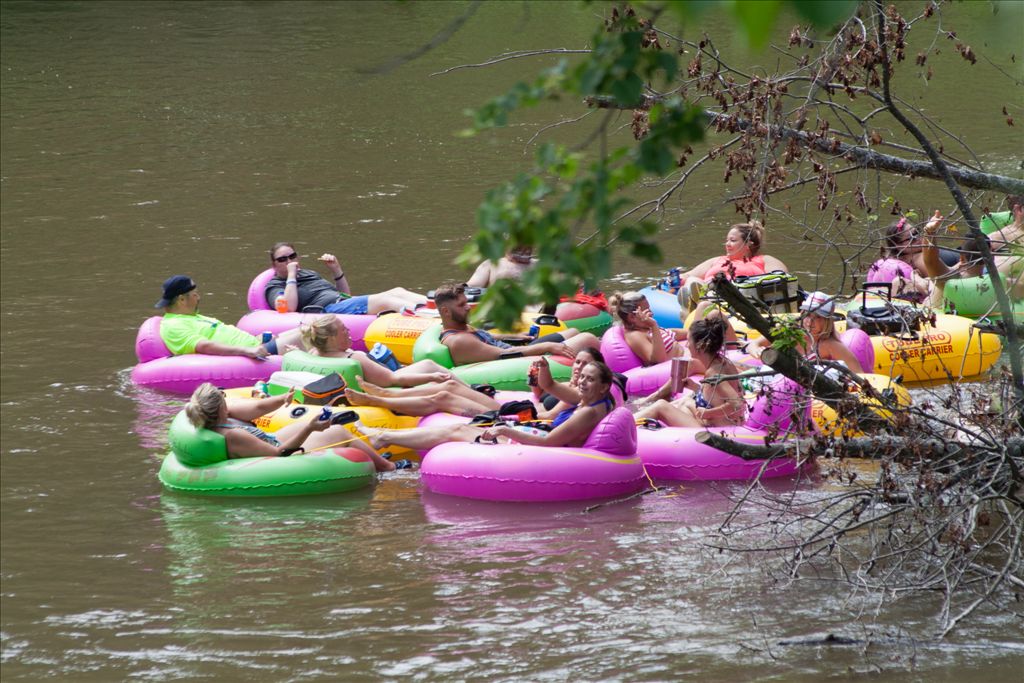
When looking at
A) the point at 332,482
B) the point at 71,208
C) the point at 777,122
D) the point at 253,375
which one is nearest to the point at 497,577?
the point at 332,482

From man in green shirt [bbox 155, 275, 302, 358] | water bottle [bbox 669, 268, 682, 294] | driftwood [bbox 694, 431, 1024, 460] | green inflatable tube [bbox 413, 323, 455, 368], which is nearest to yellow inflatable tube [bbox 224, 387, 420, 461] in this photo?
green inflatable tube [bbox 413, 323, 455, 368]

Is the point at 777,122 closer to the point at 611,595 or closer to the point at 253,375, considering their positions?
the point at 611,595

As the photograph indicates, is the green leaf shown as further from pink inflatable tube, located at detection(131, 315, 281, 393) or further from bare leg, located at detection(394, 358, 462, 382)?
pink inflatable tube, located at detection(131, 315, 281, 393)

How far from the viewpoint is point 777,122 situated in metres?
5.62

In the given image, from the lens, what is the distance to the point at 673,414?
8609mm

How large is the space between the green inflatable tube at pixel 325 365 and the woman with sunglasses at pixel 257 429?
0.32 m

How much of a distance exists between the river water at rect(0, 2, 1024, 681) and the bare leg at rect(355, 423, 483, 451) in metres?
0.24

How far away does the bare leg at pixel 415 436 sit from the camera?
8656 millimetres

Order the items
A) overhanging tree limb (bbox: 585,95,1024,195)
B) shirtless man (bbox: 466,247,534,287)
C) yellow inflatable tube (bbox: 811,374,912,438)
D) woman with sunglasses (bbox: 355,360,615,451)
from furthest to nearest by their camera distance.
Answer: shirtless man (bbox: 466,247,534,287)
woman with sunglasses (bbox: 355,360,615,451)
yellow inflatable tube (bbox: 811,374,912,438)
overhanging tree limb (bbox: 585,95,1024,195)

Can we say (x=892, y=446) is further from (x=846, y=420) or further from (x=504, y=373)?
(x=504, y=373)

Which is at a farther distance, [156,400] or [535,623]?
[156,400]

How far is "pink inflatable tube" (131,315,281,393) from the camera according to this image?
1039cm

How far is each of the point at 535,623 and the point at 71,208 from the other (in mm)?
11347

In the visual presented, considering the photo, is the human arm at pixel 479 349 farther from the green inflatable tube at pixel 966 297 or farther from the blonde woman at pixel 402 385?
the green inflatable tube at pixel 966 297
